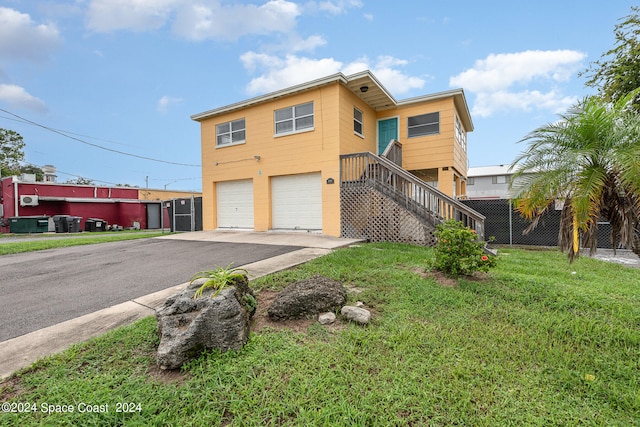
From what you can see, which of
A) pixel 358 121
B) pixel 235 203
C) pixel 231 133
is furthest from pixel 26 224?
pixel 358 121

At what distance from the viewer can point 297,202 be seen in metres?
10.5

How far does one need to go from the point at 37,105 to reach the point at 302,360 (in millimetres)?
34229

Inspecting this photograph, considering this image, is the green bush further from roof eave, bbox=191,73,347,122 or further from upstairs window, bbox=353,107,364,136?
upstairs window, bbox=353,107,364,136

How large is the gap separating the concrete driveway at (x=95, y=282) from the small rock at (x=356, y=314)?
2.16 metres

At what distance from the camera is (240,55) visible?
14.0 metres

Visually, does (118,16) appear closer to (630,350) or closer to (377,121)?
(377,121)

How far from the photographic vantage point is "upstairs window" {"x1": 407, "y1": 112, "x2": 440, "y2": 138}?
11.1 meters

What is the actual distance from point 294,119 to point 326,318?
8707 mm

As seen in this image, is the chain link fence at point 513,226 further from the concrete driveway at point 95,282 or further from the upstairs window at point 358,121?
the concrete driveway at point 95,282

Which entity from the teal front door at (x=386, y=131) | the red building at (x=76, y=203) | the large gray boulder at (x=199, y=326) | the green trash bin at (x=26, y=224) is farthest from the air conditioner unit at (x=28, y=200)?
the large gray boulder at (x=199, y=326)

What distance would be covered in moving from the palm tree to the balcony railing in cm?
441

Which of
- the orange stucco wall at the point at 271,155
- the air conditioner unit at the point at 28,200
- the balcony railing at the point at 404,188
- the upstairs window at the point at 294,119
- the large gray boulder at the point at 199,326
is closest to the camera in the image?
the large gray boulder at the point at 199,326

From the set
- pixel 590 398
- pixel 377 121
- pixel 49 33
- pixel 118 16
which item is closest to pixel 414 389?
pixel 590 398

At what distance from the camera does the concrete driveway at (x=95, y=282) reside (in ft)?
9.52
